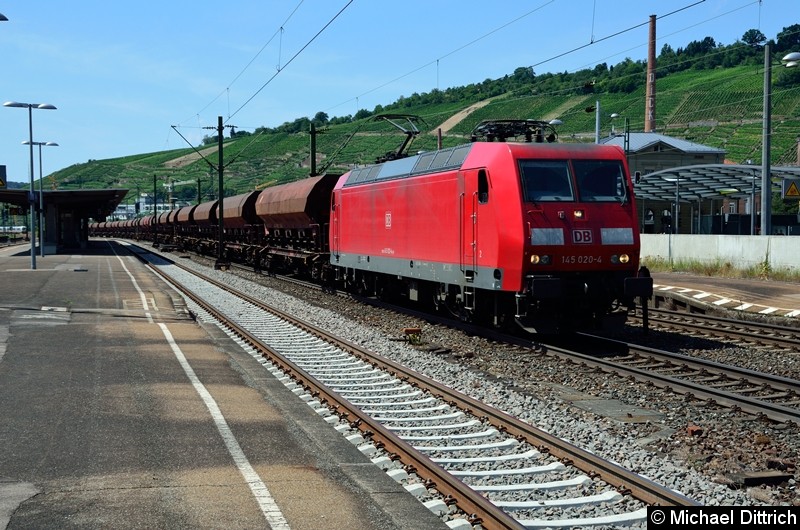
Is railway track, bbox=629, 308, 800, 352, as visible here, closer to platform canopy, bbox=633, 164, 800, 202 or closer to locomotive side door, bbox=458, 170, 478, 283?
locomotive side door, bbox=458, 170, 478, 283

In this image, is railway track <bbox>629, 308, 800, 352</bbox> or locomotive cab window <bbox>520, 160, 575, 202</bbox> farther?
railway track <bbox>629, 308, 800, 352</bbox>

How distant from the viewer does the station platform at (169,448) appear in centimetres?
635

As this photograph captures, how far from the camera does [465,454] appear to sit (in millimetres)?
8352

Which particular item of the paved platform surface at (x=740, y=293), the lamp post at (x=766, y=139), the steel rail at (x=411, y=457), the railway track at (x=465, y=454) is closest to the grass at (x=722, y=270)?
the paved platform surface at (x=740, y=293)

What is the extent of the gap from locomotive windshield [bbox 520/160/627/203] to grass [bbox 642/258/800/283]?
13.4 m

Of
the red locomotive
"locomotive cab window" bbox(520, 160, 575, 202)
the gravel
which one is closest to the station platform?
the gravel

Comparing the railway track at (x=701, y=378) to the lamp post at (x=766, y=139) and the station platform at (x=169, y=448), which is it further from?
the lamp post at (x=766, y=139)

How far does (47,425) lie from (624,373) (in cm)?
759

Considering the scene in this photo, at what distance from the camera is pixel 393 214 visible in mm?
20766

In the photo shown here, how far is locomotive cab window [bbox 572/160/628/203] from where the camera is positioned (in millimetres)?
15344

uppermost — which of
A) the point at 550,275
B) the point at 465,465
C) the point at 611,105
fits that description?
the point at 611,105

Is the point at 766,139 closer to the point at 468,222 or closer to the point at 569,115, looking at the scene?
the point at 468,222

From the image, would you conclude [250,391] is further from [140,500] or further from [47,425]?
[140,500]

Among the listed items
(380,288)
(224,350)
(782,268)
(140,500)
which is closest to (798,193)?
(782,268)
